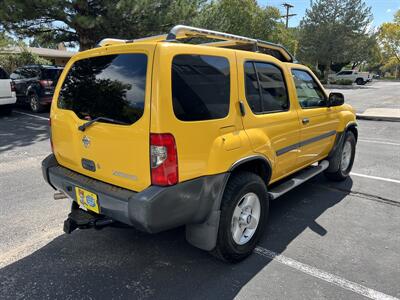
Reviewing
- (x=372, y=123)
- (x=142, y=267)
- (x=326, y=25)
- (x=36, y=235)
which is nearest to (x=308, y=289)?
(x=142, y=267)

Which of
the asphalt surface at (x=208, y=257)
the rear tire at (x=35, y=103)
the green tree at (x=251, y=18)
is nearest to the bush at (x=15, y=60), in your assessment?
the rear tire at (x=35, y=103)

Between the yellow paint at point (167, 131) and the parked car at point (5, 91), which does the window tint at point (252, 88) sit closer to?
the yellow paint at point (167, 131)

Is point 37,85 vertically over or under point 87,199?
over

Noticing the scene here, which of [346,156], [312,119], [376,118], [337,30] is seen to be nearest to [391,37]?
[337,30]

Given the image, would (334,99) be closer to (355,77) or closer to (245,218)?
(245,218)

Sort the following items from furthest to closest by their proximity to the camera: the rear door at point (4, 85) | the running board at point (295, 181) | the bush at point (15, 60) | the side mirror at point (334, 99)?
the bush at point (15, 60) → the rear door at point (4, 85) → the side mirror at point (334, 99) → the running board at point (295, 181)

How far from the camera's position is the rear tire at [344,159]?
4871 millimetres

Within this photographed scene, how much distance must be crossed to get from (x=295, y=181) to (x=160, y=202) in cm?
203

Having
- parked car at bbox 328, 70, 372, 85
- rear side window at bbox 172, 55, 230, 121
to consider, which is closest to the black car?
rear side window at bbox 172, 55, 230, 121

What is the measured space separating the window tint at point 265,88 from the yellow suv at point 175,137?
0.04ft

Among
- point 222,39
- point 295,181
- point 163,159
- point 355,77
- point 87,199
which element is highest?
point 222,39

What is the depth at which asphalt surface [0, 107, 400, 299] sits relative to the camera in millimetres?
2611

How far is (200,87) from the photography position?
2.53 metres

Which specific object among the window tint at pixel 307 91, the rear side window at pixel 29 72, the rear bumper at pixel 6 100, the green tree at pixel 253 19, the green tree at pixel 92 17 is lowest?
the rear bumper at pixel 6 100
